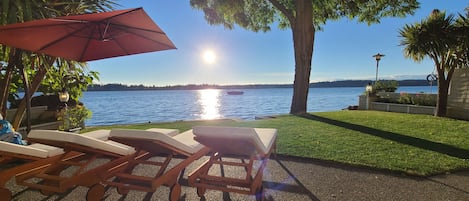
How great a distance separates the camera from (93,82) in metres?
8.48

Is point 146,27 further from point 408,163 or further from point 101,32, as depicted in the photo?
point 408,163

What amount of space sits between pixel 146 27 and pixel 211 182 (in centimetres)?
233

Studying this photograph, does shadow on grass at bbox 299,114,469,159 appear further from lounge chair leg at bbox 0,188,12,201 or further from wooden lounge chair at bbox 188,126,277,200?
lounge chair leg at bbox 0,188,12,201

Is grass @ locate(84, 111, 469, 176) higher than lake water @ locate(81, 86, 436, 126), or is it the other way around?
grass @ locate(84, 111, 469, 176)

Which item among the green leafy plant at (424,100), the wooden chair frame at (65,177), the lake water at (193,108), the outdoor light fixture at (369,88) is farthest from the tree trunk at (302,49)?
the wooden chair frame at (65,177)

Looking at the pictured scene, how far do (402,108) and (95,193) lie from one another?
11999mm

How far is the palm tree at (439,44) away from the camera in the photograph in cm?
824

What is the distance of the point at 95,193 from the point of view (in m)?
2.49

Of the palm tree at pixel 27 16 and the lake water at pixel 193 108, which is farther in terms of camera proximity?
the lake water at pixel 193 108

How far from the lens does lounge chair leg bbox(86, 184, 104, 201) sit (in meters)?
2.46

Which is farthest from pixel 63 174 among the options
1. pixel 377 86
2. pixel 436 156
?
pixel 377 86

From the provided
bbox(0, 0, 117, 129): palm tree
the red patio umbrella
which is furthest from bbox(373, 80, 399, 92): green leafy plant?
bbox(0, 0, 117, 129): palm tree

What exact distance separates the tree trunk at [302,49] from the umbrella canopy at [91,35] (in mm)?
7107

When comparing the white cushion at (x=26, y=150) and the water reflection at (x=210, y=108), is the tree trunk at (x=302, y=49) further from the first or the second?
the water reflection at (x=210, y=108)
